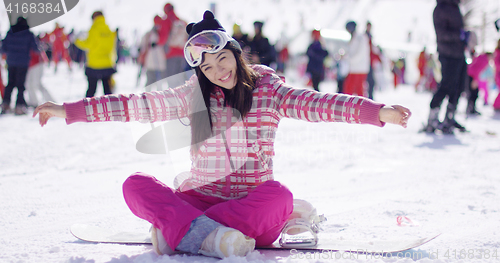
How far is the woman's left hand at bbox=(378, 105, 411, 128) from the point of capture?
152cm

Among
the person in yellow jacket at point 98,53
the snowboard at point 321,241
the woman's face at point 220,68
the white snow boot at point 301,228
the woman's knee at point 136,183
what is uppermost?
the person in yellow jacket at point 98,53

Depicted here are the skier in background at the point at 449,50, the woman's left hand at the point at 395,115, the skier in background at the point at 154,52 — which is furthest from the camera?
the skier in background at the point at 154,52

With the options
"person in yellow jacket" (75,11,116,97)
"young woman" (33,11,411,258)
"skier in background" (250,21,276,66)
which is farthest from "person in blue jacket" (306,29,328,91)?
"young woman" (33,11,411,258)

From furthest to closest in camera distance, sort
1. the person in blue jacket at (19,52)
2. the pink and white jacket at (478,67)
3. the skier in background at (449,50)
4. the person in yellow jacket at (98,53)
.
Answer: the pink and white jacket at (478,67) → the person in blue jacket at (19,52) → the person in yellow jacket at (98,53) → the skier in background at (449,50)

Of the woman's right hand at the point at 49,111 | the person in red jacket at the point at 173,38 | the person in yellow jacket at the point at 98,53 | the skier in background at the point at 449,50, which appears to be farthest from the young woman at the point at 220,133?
the person in red jacket at the point at 173,38

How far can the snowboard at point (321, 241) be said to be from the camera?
1.76 meters

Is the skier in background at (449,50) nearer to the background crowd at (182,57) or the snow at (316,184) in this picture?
the background crowd at (182,57)

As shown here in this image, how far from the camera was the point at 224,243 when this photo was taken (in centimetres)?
157

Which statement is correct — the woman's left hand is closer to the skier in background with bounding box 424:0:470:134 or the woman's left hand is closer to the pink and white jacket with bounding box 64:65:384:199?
the pink and white jacket with bounding box 64:65:384:199

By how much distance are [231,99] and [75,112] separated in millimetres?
659

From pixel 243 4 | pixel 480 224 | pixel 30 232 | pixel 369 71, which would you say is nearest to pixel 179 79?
pixel 30 232

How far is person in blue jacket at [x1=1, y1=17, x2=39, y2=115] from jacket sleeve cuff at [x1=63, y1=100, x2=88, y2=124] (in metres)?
5.65

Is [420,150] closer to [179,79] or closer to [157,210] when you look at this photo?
[179,79]

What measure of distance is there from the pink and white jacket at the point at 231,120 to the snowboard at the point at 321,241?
0.34 m
